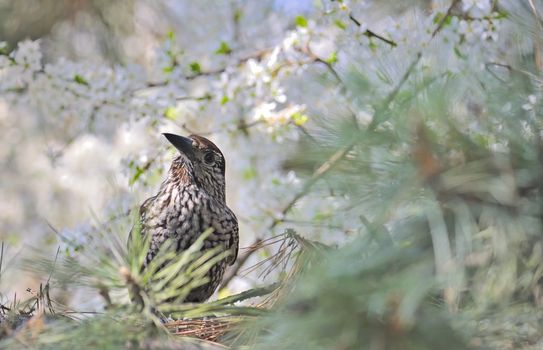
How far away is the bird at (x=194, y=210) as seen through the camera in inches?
123

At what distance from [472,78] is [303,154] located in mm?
336

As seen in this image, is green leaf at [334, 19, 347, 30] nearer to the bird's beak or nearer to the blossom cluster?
the blossom cluster

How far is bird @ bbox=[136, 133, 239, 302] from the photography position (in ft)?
10.3

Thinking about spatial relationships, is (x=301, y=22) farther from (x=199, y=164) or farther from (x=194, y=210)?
(x=194, y=210)

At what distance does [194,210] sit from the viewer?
3242 millimetres

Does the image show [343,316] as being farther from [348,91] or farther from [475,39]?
[475,39]

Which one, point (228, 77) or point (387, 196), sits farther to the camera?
point (228, 77)

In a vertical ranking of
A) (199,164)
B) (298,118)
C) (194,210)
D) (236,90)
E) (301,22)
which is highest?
(301,22)

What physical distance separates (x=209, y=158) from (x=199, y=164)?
0.07 meters

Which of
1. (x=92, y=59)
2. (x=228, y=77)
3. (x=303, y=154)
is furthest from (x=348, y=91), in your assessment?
(x=92, y=59)

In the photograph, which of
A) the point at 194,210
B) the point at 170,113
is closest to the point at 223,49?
the point at 170,113

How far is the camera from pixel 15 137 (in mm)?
6016

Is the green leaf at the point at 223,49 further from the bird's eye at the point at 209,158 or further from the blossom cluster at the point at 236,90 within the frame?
the bird's eye at the point at 209,158

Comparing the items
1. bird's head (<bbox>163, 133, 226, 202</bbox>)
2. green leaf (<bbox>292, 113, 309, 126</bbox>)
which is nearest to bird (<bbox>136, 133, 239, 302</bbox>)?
bird's head (<bbox>163, 133, 226, 202</bbox>)
